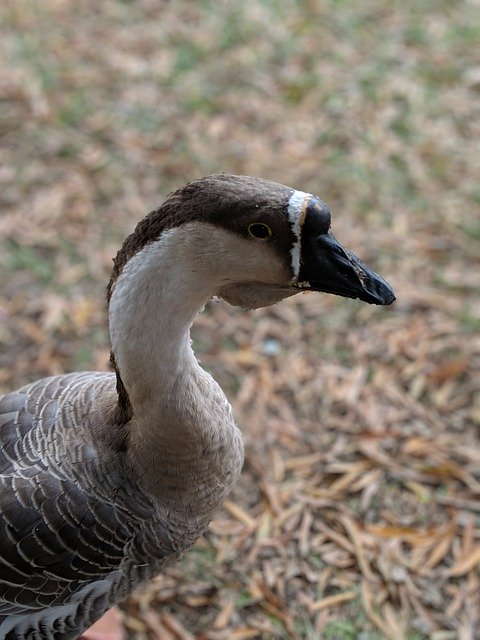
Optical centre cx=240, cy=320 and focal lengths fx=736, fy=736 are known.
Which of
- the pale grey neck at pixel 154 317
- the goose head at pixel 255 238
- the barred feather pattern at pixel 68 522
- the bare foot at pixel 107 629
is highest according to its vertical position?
the goose head at pixel 255 238

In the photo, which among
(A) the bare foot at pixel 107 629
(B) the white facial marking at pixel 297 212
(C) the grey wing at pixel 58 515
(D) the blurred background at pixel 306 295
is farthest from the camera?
(D) the blurred background at pixel 306 295

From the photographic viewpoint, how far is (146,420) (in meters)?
1.57

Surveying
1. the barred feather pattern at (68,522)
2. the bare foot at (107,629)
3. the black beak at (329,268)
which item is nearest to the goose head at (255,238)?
the black beak at (329,268)

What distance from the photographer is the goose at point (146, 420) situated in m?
1.28

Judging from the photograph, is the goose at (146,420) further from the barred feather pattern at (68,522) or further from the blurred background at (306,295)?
the blurred background at (306,295)

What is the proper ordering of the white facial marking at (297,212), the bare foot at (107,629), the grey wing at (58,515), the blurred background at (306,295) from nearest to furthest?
the white facial marking at (297,212), the grey wing at (58,515), the bare foot at (107,629), the blurred background at (306,295)

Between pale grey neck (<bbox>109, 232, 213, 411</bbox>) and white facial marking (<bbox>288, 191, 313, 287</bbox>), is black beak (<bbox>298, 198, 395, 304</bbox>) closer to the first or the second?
white facial marking (<bbox>288, 191, 313, 287</bbox>)

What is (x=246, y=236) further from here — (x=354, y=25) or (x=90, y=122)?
(x=354, y=25)

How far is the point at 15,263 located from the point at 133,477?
1599 millimetres

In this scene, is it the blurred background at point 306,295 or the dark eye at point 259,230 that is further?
the blurred background at point 306,295

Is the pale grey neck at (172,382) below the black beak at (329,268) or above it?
below

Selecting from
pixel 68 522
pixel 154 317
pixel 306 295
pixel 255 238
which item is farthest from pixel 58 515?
pixel 306 295

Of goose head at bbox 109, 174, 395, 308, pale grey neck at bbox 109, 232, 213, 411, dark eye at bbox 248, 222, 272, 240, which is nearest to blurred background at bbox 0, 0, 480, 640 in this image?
pale grey neck at bbox 109, 232, 213, 411

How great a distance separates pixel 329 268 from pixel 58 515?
820mm
